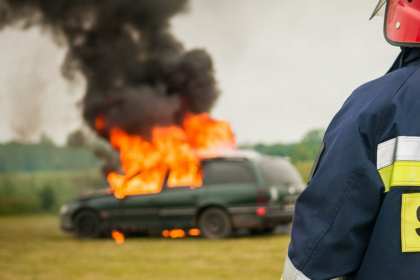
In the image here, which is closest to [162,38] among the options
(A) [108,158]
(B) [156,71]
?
(B) [156,71]

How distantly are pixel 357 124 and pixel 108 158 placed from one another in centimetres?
1597

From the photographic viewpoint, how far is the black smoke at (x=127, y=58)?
1545 cm

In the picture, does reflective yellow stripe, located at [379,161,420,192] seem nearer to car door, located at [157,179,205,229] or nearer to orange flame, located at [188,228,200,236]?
car door, located at [157,179,205,229]

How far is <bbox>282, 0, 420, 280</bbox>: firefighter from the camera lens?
1483mm

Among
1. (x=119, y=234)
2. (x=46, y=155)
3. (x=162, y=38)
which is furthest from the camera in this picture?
(x=46, y=155)

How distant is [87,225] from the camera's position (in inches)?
421

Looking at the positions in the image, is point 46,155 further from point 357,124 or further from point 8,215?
point 357,124

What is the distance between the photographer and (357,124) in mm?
1516

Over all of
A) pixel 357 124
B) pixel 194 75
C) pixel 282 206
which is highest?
pixel 194 75

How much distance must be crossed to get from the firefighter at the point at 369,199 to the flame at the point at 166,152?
8.46m

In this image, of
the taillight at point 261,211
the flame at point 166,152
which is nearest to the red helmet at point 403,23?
the taillight at point 261,211

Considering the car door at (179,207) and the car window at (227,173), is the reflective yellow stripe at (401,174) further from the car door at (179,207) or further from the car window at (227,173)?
the car door at (179,207)

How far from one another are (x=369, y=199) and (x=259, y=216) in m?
7.96

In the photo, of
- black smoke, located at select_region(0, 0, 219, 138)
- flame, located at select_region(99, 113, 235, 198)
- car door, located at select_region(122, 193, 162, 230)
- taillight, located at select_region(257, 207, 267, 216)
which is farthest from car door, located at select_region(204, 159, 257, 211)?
black smoke, located at select_region(0, 0, 219, 138)
